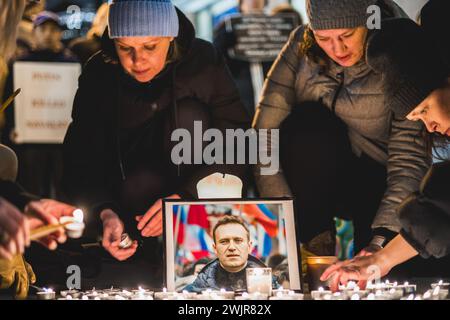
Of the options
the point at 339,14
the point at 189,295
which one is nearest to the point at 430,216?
the point at 339,14

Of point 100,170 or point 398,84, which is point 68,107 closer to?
point 100,170

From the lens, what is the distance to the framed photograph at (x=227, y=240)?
142 inches

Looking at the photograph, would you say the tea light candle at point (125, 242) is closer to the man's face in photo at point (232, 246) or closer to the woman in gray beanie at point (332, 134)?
the man's face in photo at point (232, 246)

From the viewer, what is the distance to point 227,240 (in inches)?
144

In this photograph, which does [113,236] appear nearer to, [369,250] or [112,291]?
[112,291]

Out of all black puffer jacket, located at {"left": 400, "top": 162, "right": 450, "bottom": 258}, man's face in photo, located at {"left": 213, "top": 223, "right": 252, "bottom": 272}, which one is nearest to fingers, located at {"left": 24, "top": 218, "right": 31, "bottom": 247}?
man's face in photo, located at {"left": 213, "top": 223, "right": 252, "bottom": 272}

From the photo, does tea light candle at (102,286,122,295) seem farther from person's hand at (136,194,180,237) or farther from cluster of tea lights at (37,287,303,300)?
person's hand at (136,194,180,237)

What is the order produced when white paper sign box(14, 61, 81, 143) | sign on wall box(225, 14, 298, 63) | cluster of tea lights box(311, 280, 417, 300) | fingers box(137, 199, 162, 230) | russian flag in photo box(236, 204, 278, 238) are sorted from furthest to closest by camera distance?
sign on wall box(225, 14, 298, 63) < white paper sign box(14, 61, 81, 143) < fingers box(137, 199, 162, 230) < russian flag in photo box(236, 204, 278, 238) < cluster of tea lights box(311, 280, 417, 300)

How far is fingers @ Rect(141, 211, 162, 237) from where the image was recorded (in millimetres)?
3787

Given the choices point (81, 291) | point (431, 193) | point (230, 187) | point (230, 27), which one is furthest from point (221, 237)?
point (230, 27)

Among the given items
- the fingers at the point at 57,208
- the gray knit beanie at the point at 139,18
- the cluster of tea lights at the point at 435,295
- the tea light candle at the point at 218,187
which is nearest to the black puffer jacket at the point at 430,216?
the cluster of tea lights at the point at 435,295

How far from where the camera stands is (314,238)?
3887mm

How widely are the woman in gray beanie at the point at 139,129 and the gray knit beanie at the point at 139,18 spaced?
70mm

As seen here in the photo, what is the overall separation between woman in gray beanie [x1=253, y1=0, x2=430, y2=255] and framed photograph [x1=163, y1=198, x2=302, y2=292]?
224 mm
